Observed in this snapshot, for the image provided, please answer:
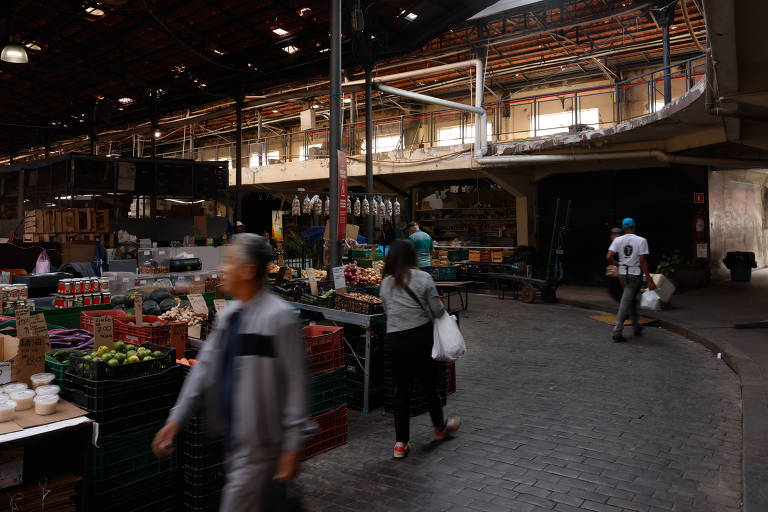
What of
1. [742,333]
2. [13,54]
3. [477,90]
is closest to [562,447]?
[742,333]

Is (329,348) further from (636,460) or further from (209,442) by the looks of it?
(636,460)

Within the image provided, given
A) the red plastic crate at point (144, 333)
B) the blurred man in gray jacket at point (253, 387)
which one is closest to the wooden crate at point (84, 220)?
the red plastic crate at point (144, 333)

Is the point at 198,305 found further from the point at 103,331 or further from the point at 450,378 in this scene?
the point at 450,378

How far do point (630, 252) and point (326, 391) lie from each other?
622cm

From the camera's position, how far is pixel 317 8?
1200 centimetres

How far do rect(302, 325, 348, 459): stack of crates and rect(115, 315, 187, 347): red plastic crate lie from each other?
1.16 metres

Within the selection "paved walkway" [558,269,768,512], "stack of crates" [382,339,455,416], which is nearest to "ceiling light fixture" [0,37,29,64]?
"stack of crates" [382,339,455,416]

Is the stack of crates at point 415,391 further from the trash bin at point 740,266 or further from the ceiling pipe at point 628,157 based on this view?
the trash bin at point 740,266

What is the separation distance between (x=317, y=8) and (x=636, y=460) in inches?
440

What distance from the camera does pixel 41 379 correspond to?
11.4ft

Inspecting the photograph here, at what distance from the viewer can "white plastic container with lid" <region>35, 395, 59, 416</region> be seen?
3162 mm

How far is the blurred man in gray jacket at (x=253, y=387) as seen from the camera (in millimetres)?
2312

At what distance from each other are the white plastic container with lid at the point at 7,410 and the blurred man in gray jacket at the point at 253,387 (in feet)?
3.96

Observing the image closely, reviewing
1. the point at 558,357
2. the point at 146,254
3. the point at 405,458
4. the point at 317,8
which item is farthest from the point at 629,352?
the point at 317,8
